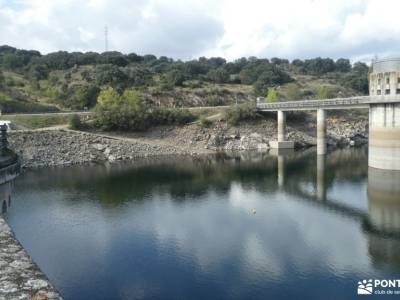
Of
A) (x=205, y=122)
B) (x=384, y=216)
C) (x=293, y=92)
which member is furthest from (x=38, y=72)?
(x=384, y=216)

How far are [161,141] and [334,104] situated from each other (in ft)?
101

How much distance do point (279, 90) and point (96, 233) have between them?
103 metres

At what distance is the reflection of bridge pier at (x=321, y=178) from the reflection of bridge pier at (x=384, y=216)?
4.75 metres

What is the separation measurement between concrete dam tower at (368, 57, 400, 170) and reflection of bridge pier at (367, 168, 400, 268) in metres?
1.68

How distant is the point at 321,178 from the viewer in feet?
193

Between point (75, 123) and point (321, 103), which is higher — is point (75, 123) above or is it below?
below

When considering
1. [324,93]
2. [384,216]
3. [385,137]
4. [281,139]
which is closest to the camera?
[384,216]

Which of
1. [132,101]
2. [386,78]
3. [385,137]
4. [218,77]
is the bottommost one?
[385,137]

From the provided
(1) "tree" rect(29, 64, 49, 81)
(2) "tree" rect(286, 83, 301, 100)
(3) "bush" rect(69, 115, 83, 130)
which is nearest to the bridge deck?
(3) "bush" rect(69, 115, 83, 130)

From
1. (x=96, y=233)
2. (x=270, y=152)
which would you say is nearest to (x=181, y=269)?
(x=96, y=233)

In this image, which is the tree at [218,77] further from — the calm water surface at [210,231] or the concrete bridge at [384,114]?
the calm water surface at [210,231]

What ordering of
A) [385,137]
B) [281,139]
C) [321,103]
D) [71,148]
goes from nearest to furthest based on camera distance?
[385,137] → [71,148] → [321,103] → [281,139]

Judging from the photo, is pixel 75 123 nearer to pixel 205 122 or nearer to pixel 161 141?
pixel 161 141

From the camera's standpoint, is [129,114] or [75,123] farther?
[129,114]
